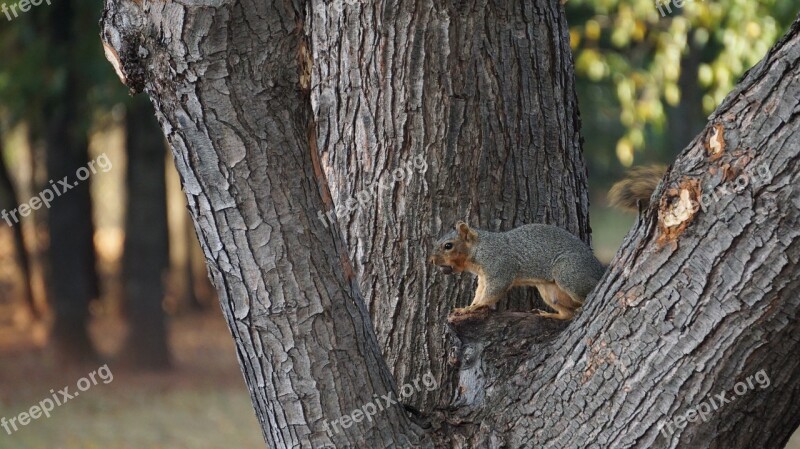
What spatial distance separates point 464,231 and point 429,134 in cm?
35

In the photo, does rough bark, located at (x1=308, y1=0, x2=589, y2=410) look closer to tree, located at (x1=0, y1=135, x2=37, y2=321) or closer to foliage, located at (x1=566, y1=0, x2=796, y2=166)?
foliage, located at (x1=566, y1=0, x2=796, y2=166)

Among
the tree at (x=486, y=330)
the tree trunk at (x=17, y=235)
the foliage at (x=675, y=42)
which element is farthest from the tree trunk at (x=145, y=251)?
the tree at (x=486, y=330)

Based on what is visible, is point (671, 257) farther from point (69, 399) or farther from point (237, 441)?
point (69, 399)

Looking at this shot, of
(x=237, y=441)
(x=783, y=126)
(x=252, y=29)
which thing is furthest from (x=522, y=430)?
(x=237, y=441)

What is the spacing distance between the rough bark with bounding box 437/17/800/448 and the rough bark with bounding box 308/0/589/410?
76 cm

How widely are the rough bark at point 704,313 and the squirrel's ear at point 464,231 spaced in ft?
2.46

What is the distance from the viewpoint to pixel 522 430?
2.29 m

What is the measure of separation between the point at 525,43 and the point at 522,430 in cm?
129

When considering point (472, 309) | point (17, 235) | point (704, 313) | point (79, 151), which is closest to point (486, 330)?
point (472, 309)

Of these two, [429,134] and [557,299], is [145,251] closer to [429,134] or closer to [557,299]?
[557,299]

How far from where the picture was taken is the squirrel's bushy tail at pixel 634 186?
312 centimetres

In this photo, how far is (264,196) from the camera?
2123 millimetres

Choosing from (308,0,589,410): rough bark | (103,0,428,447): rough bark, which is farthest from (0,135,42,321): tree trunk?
(103,0,428,447): rough bark

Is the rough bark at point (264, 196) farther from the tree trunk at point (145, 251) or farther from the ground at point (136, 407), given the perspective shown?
the tree trunk at point (145, 251)
